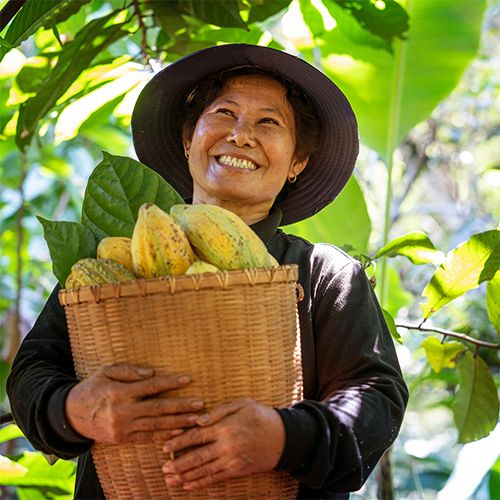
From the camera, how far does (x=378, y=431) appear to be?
796 millimetres

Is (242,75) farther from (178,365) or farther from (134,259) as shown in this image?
(178,365)

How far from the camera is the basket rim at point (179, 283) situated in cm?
70

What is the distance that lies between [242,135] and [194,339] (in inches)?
20.4

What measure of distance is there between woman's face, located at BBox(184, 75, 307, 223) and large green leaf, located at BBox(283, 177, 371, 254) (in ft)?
1.87

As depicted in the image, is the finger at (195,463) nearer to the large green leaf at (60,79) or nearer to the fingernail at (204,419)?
the fingernail at (204,419)

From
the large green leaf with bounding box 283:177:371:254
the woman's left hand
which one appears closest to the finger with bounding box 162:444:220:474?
the woman's left hand

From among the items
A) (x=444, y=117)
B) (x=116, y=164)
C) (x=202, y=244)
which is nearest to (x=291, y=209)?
(x=116, y=164)

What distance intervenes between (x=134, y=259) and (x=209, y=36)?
1075 millimetres

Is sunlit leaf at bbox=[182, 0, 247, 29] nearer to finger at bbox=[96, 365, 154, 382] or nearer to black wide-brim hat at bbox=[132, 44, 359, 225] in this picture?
black wide-brim hat at bbox=[132, 44, 359, 225]

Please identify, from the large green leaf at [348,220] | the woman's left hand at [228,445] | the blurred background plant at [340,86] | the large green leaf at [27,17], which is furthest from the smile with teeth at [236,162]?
the large green leaf at [348,220]

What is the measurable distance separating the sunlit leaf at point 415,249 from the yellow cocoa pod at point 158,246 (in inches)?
26.0

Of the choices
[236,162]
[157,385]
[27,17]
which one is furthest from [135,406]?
[27,17]

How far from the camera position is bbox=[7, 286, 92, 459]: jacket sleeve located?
Result: 0.77 meters

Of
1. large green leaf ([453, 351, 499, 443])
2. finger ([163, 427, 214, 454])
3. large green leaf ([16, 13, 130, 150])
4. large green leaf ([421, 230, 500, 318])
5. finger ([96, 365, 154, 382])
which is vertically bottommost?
large green leaf ([453, 351, 499, 443])
